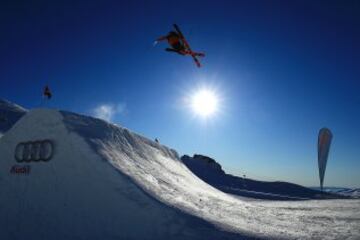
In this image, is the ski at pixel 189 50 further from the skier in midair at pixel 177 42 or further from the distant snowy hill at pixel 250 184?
the distant snowy hill at pixel 250 184

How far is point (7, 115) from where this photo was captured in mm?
46250

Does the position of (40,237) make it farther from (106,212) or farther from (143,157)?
(143,157)

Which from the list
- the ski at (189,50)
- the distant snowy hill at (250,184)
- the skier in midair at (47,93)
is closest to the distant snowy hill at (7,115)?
the skier in midair at (47,93)

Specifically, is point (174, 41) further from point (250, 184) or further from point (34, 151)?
point (250, 184)

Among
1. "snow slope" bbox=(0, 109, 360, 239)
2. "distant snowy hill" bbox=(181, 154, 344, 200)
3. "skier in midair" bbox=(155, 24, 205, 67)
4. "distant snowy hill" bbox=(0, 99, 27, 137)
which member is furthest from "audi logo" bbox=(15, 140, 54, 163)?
"distant snowy hill" bbox=(0, 99, 27, 137)

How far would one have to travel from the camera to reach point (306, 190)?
39188 millimetres

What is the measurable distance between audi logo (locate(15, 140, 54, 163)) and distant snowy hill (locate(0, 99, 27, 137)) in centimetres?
3372

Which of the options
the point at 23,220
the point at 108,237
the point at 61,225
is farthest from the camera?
the point at 23,220

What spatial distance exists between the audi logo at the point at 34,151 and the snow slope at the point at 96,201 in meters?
0.18

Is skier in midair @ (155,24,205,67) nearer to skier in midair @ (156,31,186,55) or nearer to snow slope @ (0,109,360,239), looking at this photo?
skier in midair @ (156,31,186,55)

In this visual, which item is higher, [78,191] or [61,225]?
[78,191]

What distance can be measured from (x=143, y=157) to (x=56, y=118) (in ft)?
12.1

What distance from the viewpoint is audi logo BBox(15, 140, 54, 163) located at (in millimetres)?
8234

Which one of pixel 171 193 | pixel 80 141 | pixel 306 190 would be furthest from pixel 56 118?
pixel 306 190
